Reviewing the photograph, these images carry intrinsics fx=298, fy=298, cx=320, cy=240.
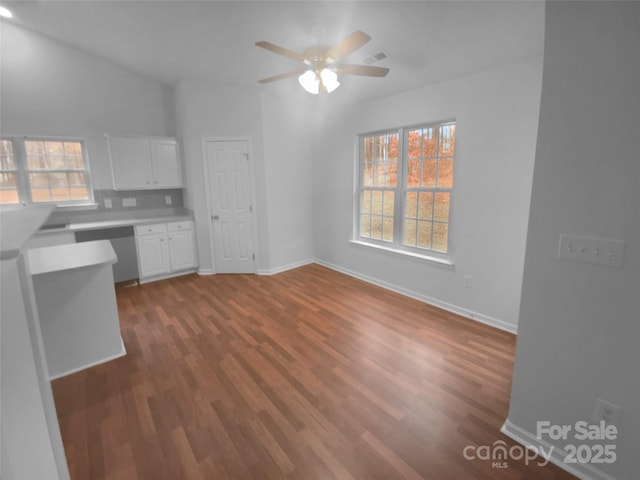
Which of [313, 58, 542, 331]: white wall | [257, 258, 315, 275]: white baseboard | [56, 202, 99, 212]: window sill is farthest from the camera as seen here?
[257, 258, 315, 275]: white baseboard

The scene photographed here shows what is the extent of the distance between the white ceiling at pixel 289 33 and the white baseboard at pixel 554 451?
273 centimetres

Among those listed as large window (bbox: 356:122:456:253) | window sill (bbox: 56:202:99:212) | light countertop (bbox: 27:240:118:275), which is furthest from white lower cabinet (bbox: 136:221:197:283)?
A: large window (bbox: 356:122:456:253)

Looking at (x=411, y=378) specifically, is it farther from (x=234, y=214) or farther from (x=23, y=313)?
(x=234, y=214)

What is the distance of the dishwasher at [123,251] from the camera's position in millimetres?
4426

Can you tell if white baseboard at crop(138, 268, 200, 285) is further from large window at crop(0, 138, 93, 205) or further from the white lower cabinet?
large window at crop(0, 138, 93, 205)

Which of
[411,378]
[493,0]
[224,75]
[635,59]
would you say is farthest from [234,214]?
[635,59]

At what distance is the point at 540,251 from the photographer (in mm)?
1581

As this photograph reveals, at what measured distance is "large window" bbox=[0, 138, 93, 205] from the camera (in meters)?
3.89

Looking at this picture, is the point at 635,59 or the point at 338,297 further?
the point at 338,297

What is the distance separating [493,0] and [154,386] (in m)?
3.65

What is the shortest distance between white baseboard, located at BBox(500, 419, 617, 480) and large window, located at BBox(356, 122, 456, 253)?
1989 millimetres

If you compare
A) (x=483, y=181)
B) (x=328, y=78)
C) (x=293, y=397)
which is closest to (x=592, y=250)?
(x=483, y=181)

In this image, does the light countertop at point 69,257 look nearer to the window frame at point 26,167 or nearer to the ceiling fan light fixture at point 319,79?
the window frame at point 26,167

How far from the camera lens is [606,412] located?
4.78 ft
